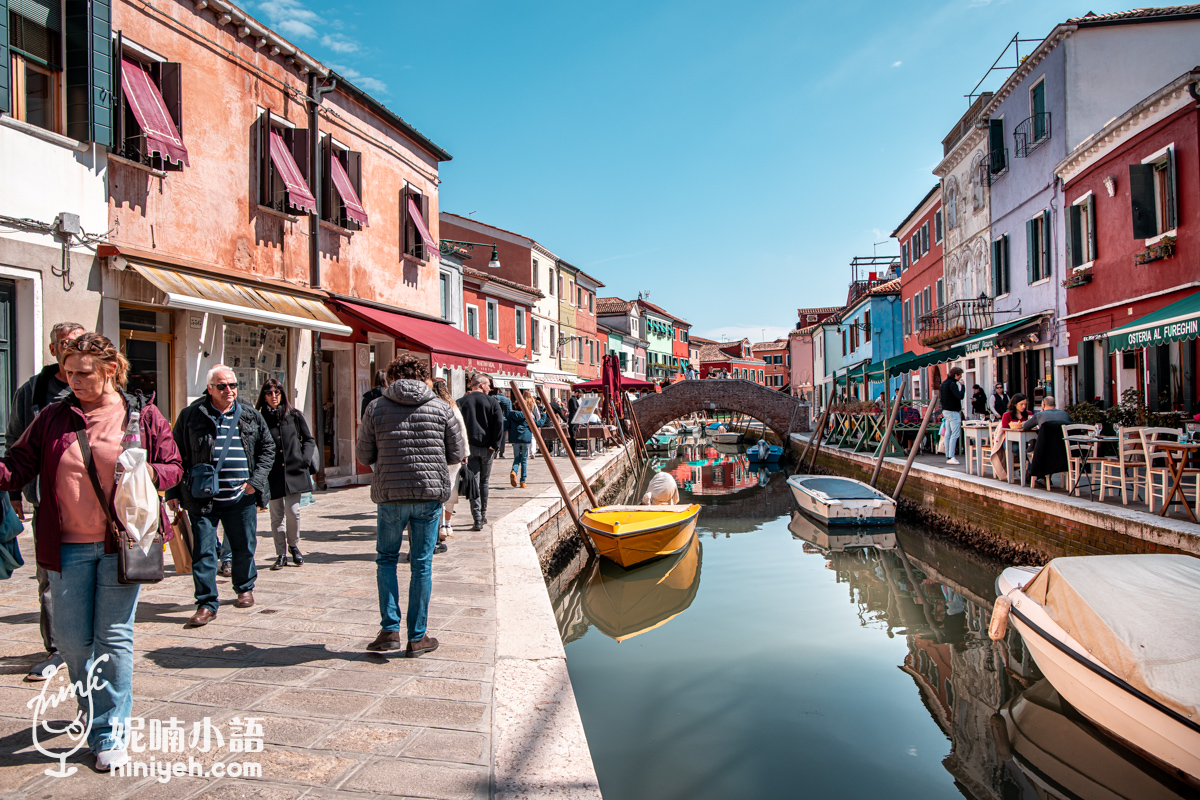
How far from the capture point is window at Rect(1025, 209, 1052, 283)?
15.3 m

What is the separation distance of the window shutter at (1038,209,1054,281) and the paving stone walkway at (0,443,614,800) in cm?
1452

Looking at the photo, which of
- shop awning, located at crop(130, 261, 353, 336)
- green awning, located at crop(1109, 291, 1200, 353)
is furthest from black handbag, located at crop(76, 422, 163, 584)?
green awning, located at crop(1109, 291, 1200, 353)

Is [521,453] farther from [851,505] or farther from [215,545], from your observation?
[215,545]

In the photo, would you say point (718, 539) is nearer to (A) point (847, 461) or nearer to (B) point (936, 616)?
(B) point (936, 616)

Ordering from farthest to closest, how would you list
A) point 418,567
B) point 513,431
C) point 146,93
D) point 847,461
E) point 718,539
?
point 847,461, point 718,539, point 513,431, point 146,93, point 418,567

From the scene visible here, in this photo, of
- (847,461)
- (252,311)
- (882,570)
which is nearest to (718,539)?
(882,570)

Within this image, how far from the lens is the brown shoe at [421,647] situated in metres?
3.87

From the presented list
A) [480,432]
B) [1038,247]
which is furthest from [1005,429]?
[480,432]

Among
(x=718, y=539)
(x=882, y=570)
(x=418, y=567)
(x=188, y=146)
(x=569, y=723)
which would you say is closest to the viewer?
(x=569, y=723)

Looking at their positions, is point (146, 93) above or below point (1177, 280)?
above

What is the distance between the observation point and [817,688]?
5.90m

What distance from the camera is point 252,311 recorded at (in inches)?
342

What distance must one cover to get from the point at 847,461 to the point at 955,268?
24.1 feet

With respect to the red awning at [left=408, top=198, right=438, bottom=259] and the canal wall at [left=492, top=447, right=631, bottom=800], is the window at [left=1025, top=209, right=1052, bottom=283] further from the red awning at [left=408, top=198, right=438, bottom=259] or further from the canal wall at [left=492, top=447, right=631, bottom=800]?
the canal wall at [left=492, top=447, right=631, bottom=800]
